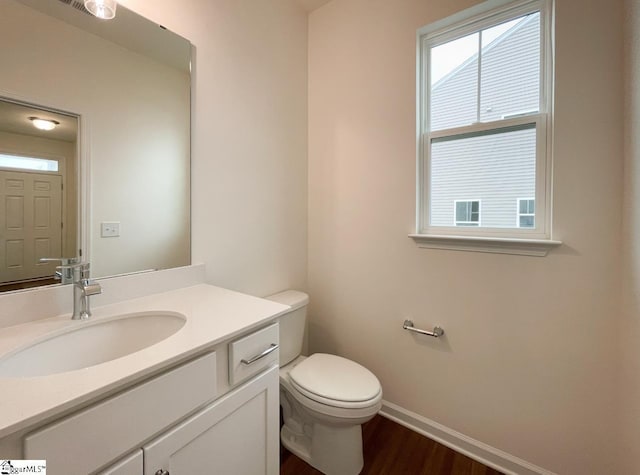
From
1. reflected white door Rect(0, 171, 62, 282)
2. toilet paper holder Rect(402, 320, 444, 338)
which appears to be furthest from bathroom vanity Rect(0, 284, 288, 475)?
toilet paper holder Rect(402, 320, 444, 338)

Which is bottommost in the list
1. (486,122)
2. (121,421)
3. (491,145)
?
(121,421)

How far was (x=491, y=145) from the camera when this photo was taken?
1.45 m

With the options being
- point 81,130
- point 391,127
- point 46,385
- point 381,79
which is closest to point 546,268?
point 391,127

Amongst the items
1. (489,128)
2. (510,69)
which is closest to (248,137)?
(489,128)

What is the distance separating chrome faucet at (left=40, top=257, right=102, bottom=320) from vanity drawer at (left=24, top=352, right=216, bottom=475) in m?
0.45

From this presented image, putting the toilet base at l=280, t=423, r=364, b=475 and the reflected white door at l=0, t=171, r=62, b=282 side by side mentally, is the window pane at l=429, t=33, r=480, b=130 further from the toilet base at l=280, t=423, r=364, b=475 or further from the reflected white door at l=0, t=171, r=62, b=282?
the reflected white door at l=0, t=171, r=62, b=282

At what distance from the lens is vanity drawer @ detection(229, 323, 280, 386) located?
2.86 ft

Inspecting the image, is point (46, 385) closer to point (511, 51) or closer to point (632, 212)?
point (632, 212)

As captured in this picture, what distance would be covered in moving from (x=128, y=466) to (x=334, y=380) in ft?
3.02

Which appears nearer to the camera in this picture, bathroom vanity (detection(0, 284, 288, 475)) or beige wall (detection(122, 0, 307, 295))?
bathroom vanity (detection(0, 284, 288, 475))

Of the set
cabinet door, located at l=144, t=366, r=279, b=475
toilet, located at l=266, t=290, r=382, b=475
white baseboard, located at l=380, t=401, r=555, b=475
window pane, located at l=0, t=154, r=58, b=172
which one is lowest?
white baseboard, located at l=380, t=401, r=555, b=475

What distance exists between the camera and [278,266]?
1.84 metres

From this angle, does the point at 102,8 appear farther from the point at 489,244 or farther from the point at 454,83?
the point at 489,244

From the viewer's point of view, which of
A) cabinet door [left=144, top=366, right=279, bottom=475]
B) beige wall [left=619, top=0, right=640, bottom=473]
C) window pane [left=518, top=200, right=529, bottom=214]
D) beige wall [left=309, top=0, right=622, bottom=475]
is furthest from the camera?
window pane [left=518, top=200, right=529, bottom=214]
